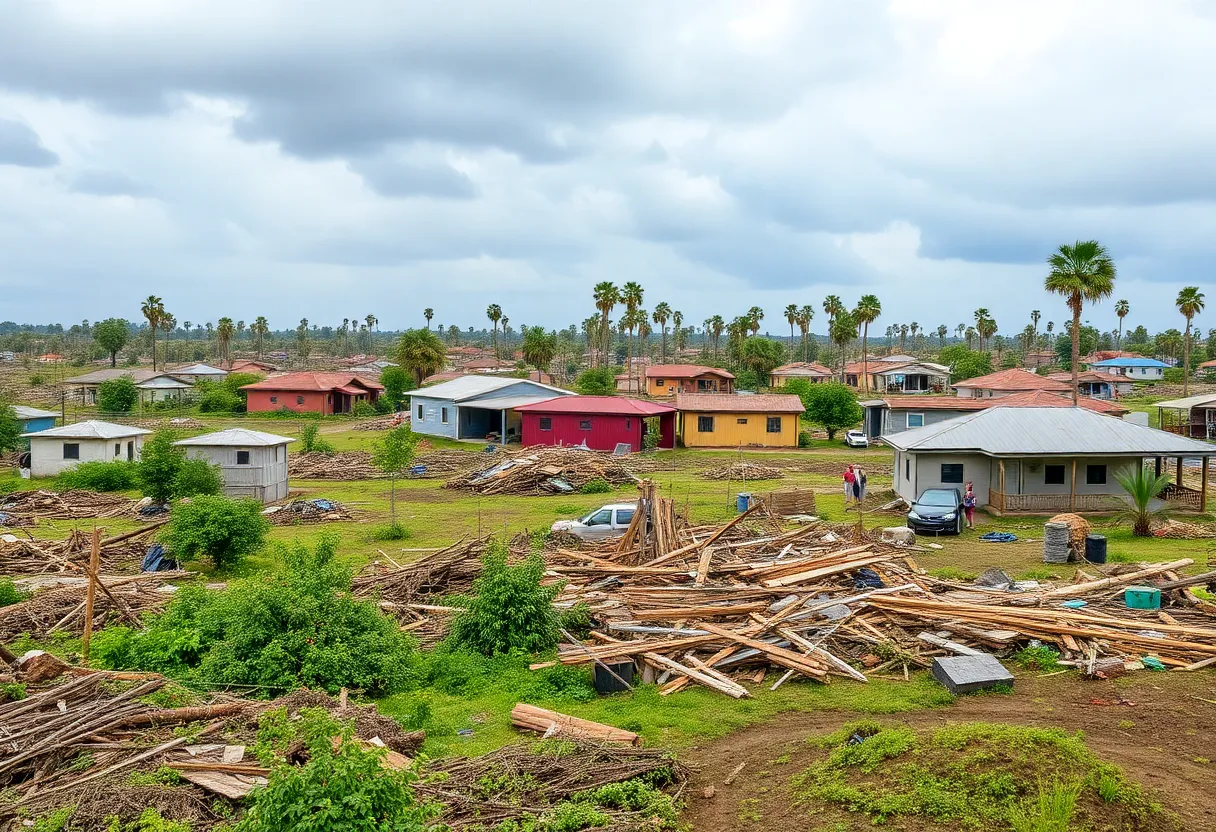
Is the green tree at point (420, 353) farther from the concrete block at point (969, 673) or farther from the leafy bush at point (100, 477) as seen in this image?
the concrete block at point (969, 673)

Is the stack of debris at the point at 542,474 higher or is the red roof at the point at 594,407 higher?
the red roof at the point at 594,407

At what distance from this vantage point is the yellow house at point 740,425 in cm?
5422

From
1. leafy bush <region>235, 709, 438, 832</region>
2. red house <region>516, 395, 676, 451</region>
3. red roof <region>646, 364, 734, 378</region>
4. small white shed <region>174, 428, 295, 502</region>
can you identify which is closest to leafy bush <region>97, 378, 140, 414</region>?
red house <region>516, 395, 676, 451</region>

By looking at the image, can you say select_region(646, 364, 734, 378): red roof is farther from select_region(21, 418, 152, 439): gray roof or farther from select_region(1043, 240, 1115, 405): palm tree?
select_region(21, 418, 152, 439): gray roof

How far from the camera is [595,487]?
38344 millimetres

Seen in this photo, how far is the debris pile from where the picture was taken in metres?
41.5

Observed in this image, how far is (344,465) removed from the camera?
45031mm

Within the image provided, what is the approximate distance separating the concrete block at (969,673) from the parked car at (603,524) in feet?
39.1

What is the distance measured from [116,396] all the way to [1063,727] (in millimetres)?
74906

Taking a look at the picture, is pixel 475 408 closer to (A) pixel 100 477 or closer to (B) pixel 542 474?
(B) pixel 542 474

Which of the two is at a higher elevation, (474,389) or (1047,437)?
(474,389)

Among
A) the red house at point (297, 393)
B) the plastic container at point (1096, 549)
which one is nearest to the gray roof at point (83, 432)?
the red house at point (297, 393)

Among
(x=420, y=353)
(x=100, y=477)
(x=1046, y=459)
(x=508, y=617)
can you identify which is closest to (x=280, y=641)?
(x=508, y=617)

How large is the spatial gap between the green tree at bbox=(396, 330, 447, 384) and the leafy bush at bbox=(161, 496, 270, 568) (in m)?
56.9
